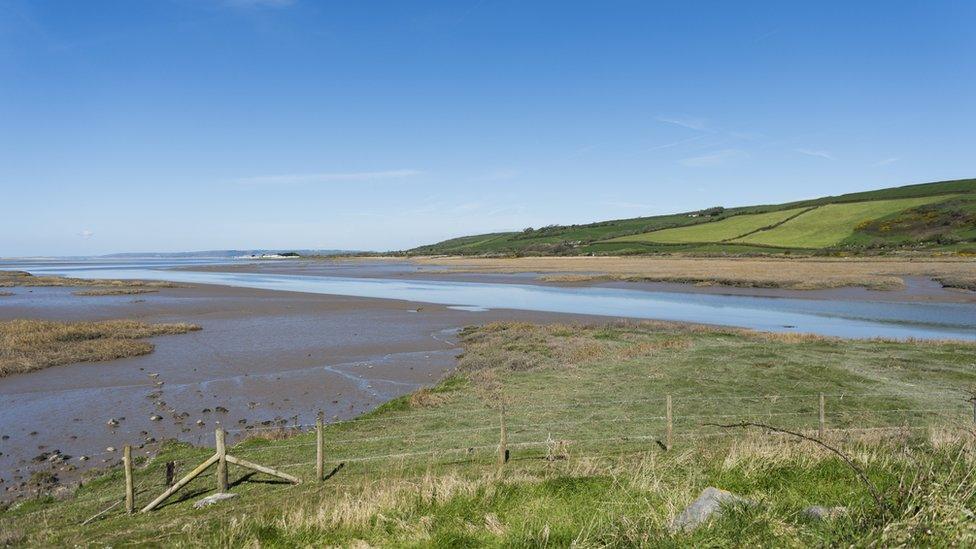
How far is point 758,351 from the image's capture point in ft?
104

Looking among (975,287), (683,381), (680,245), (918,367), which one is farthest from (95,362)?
(680,245)

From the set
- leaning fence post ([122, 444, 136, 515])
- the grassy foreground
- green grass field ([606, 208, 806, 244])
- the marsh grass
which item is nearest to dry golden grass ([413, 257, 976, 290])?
green grass field ([606, 208, 806, 244])

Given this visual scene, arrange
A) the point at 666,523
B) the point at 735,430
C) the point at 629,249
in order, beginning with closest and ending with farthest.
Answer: the point at 666,523
the point at 735,430
the point at 629,249

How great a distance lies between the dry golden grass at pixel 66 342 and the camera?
1305 inches

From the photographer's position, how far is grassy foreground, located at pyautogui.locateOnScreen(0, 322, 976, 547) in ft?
27.2

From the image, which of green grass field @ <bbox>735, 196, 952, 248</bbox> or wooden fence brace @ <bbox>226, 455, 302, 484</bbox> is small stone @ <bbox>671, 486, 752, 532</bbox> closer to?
wooden fence brace @ <bbox>226, 455, 302, 484</bbox>

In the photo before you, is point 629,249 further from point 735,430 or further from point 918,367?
point 735,430

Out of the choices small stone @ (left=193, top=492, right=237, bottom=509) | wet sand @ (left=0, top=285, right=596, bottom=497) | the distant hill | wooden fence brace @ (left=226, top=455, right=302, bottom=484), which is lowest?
wet sand @ (left=0, top=285, right=596, bottom=497)

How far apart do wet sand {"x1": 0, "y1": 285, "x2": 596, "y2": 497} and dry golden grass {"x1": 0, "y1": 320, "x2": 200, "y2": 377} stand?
4.18ft

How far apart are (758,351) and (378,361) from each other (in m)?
21.7

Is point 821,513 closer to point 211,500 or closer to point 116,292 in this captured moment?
point 211,500

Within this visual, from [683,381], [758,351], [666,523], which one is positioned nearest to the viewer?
[666,523]

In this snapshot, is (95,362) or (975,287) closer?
(95,362)

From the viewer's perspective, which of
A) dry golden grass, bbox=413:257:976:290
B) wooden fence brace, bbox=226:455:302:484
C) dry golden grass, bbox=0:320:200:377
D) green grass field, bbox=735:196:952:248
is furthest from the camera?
green grass field, bbox=735:196:952:248
